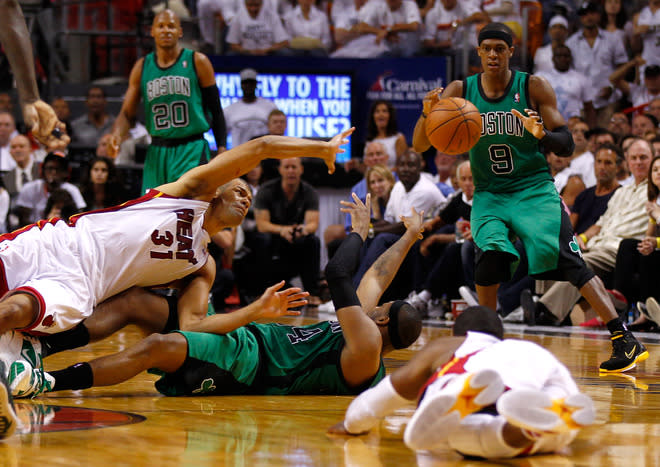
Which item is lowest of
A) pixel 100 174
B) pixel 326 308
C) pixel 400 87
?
pixel 326 308

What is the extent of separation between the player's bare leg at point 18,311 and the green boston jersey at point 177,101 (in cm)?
336

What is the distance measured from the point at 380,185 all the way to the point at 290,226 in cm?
121

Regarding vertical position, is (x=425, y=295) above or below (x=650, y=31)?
below

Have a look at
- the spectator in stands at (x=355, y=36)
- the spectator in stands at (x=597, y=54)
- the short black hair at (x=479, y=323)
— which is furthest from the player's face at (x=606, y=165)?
the short black hair at (x=479, y=323)

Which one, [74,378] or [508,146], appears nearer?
[74,378]

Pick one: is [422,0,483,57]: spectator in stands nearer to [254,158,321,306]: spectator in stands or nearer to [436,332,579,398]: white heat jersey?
[254,158,321,306]: spectator in stands

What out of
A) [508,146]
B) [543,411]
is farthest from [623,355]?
[543,411]

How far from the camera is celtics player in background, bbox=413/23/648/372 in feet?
17.4

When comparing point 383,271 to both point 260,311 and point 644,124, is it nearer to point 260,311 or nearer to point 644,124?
point 260,311

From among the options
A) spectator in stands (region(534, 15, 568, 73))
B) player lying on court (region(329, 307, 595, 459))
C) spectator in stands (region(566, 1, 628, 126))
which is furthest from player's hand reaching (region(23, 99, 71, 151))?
spectator in stands (region(566, 1, 628, 126))

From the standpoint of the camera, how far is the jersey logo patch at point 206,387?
4.07 m

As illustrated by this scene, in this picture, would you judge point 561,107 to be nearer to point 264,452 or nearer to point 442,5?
→ point 442,5

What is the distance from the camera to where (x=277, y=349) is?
4.16m

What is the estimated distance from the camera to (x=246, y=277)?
396 inches
